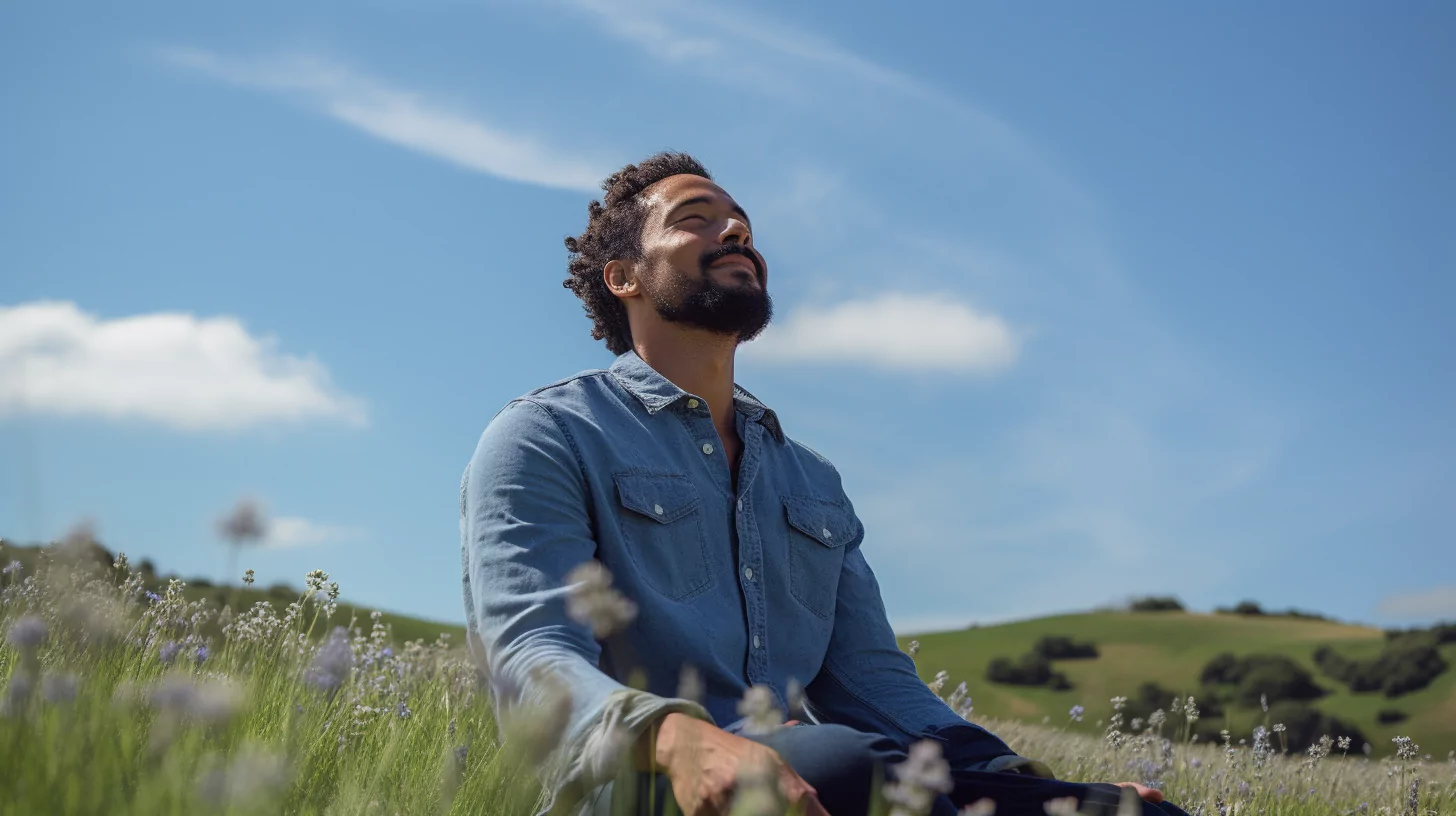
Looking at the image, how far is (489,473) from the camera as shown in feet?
10.9

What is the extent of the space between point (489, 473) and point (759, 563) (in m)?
0.94

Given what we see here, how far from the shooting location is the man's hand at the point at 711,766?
2.35 metres

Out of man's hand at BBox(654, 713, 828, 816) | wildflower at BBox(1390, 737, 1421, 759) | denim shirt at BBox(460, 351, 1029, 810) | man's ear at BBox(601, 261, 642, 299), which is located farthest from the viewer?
wildflower at BBox(1390, 737, 1421, 759)

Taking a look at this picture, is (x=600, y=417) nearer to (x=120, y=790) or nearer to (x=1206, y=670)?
(x=120, y=790)

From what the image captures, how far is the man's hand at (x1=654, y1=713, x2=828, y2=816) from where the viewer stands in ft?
7.72

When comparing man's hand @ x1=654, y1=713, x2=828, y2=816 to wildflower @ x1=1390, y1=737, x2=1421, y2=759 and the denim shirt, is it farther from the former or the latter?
wildflower @ x1=1390, y1=737, x2=1421, y2=759

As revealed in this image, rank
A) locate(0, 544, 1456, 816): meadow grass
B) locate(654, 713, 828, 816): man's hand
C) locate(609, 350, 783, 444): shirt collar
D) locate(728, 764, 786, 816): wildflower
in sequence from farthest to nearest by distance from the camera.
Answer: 1. locate(609, 350, 783, 444): shirt collar
2. locate(654, 713, 828, 816): man's hand
3. locate(0, 544, 1456, 816): meadow grass
4. locate(728, 764, 786, 816): wildflower

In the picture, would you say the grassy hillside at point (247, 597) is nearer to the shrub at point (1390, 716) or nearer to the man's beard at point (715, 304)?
the man's beard at point (715, 304)

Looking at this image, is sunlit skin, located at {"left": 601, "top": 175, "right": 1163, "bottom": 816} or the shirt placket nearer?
the shirt placket

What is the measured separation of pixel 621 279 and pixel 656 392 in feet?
2.38

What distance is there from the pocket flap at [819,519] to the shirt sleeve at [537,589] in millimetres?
854

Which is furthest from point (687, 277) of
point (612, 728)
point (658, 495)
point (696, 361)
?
point (612, 728)

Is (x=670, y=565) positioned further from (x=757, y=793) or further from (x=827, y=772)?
(x=757, y=793)

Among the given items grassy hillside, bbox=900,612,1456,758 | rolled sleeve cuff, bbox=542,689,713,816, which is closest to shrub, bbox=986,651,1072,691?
grassy hillside, bbox=900,612,1456,758
